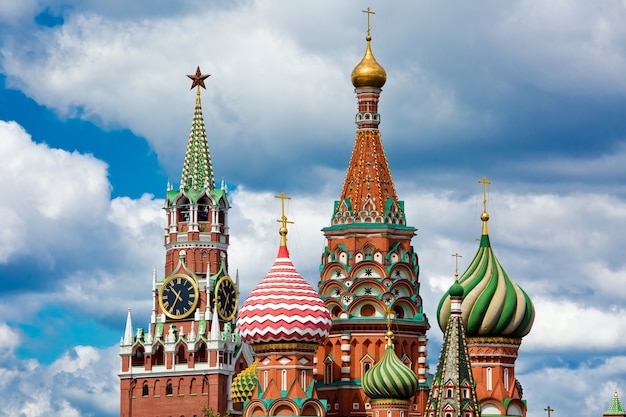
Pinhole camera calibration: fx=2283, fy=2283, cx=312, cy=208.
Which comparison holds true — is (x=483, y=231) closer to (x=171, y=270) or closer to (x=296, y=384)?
(x=296, y=384)

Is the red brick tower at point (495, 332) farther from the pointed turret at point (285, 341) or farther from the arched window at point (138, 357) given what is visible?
the arched window at point (138, 357)

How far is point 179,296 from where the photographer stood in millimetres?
119875

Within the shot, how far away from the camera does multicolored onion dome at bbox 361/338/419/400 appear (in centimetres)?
8506

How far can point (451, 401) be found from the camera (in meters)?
76.4

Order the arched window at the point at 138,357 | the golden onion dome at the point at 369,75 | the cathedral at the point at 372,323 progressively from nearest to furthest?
the cathedral at the point at 372,323 → the golden onion dome at the point at 369,75 → the arched window at the point at 138,357

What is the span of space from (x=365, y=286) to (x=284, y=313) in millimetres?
5907

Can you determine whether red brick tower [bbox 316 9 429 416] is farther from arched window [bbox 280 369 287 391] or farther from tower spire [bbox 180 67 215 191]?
tower spire [bbox 180 67 215 191]

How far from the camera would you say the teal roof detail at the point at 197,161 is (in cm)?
12056

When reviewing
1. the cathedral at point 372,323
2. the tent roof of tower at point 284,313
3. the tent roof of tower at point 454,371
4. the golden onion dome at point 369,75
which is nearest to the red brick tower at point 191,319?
the cathedral at point 372,323

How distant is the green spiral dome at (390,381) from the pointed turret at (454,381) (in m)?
7.74

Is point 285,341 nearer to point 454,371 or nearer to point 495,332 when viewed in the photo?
point 495,332

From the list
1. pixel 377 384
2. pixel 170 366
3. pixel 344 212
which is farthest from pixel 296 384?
pixel 170 366

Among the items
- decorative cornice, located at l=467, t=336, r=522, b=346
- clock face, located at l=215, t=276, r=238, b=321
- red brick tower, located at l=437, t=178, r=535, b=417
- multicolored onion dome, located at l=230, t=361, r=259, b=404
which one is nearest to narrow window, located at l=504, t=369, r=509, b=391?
red brick tower, located at l=437, t=178, r=535, b=417

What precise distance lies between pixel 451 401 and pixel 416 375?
1345 cm
